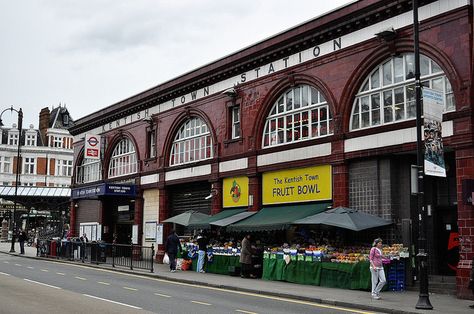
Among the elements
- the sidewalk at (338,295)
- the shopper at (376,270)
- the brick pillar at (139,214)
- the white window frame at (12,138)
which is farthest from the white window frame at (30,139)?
the shopper at (376,270)

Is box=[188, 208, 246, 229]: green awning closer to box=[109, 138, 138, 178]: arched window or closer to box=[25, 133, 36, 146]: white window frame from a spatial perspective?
box=[109, 138, 138, 178]: arched window

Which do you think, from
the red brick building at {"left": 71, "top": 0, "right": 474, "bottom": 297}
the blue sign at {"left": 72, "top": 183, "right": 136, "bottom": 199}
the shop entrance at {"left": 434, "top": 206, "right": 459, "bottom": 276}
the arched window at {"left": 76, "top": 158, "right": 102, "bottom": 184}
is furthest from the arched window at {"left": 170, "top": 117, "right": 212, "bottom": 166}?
the shop entrance at {"left": 434, "top": 206, "right": 459, "bottom": 276}

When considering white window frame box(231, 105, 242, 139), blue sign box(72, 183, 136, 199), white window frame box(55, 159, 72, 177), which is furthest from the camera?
white window frame box(55, 159, 72, 177)

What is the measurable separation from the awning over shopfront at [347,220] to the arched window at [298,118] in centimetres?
387

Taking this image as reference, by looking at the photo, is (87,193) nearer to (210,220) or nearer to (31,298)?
(210,220)

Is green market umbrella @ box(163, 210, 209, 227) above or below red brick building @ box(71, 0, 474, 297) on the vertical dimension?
below

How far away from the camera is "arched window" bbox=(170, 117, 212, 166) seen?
99.9 feet

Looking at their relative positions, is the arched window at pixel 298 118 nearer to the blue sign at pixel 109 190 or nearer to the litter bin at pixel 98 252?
the litter bin at pixel 98 252

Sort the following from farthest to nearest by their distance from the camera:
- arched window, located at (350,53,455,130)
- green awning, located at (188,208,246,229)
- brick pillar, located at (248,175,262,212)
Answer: green awning, located at (188,208,246,229) → brick pillar, located at (248,175,262,212) → arched window, located at (350,53,455,130)

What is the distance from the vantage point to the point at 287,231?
24.0m

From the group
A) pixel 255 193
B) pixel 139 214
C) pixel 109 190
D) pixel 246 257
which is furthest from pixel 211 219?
pixel 139 214

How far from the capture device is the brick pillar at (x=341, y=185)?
2138 cm

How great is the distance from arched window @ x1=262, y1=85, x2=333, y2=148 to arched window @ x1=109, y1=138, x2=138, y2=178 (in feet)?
45.3

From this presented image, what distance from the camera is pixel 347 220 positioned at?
62.8ft
